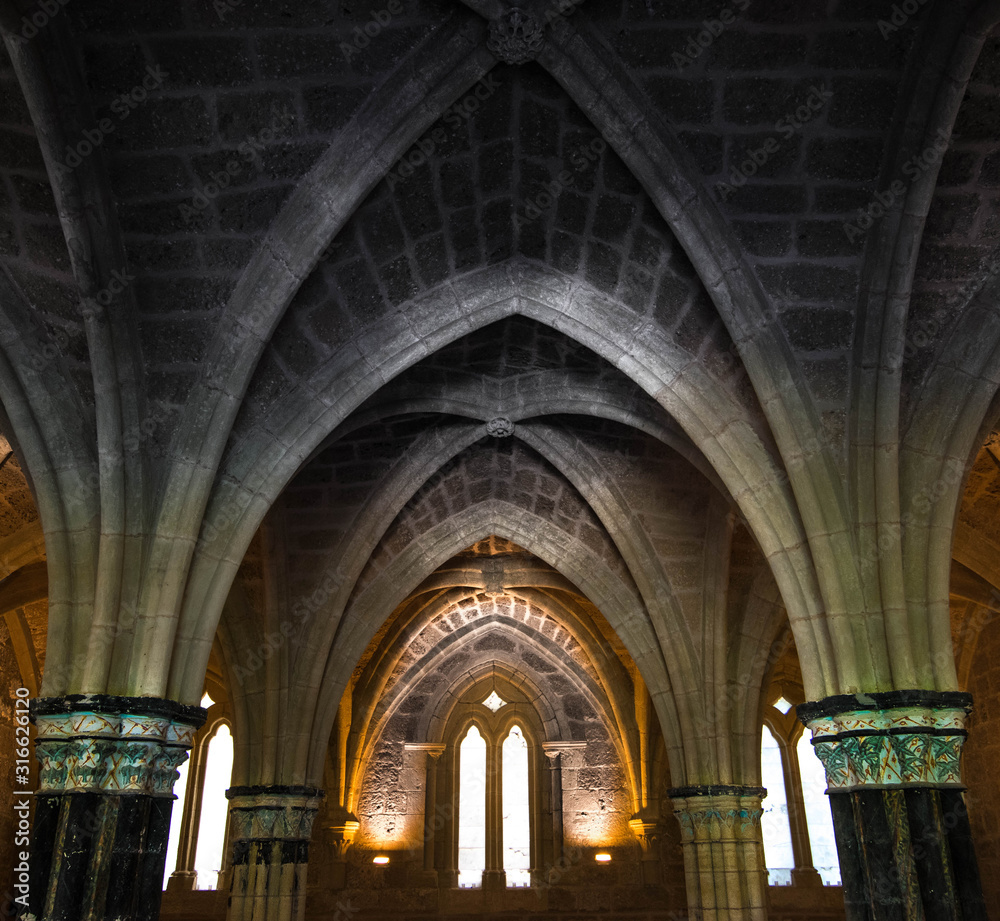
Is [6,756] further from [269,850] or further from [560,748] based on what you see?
[560,748]

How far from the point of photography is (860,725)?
5219 millimetres

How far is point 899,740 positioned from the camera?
16.8 ft

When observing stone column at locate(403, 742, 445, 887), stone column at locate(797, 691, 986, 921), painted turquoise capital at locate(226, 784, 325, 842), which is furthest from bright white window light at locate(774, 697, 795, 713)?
stone column at locate(797, 691, 986, 921)

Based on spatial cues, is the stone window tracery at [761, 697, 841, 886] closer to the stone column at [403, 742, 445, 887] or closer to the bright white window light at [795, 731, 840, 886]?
the bright white window light at [795, 731, 840, 886]

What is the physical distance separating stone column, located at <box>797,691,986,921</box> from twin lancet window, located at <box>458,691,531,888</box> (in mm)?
11045

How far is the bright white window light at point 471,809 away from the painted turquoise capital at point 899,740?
443 inches

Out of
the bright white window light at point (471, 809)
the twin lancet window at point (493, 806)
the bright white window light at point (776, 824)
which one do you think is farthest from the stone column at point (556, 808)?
the bright white window light at point (776, 824)

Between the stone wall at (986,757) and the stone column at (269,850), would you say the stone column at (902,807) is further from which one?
the stone wall at (986,757)

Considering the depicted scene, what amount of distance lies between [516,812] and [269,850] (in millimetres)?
7546

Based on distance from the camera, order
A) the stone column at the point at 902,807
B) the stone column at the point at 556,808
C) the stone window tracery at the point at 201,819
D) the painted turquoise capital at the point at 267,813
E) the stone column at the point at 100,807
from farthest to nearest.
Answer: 1. the stone column at the point at 556,808
2. the stone window tracery at the point at 201,819
3. the painted turquoise capital at the point at 267,813
4. the stone column at the point at 100,807
5. the stone column at the point at 902,807

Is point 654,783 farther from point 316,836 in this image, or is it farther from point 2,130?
point 2,130

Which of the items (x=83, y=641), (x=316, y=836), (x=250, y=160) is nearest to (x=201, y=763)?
(x=316, y=836)

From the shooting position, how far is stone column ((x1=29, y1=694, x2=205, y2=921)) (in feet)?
16.3

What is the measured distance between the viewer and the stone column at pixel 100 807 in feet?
16.3
